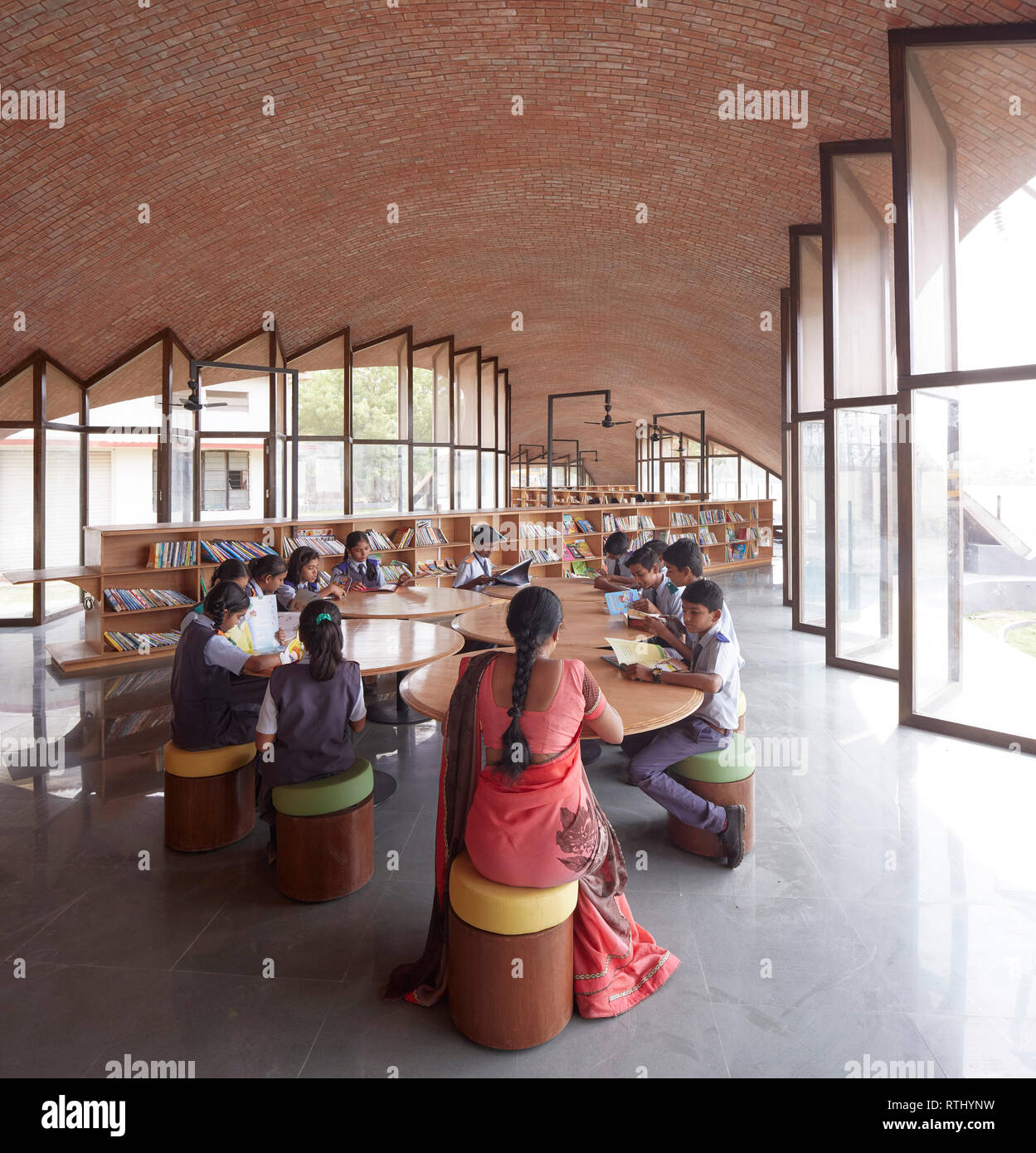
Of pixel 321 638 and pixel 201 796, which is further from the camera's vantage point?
pixel 201 796

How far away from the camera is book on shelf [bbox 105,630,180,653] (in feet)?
22.7

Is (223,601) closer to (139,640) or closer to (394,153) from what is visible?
(139,640)

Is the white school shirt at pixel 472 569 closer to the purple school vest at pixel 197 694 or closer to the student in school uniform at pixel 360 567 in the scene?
the student in school uniform at pixel 360 567

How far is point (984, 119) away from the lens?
474 cm

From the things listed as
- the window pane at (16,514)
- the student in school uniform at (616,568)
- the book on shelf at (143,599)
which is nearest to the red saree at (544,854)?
the student in school uniform at (616,568)

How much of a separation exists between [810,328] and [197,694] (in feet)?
27.2

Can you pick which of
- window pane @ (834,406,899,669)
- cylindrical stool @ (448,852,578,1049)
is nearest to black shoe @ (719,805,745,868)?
cylindrical stool @ (448,852,578,1049)

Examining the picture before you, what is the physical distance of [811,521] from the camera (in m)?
8.57

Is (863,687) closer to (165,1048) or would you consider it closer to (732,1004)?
(732,1004)

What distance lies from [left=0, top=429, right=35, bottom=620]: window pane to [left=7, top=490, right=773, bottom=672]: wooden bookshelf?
1.68m

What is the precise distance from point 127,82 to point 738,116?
5.22m

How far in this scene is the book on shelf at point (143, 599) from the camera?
6.84m

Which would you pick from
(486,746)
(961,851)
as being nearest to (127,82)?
(486,746)

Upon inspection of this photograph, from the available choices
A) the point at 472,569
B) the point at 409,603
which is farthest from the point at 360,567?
the point at 409,603
